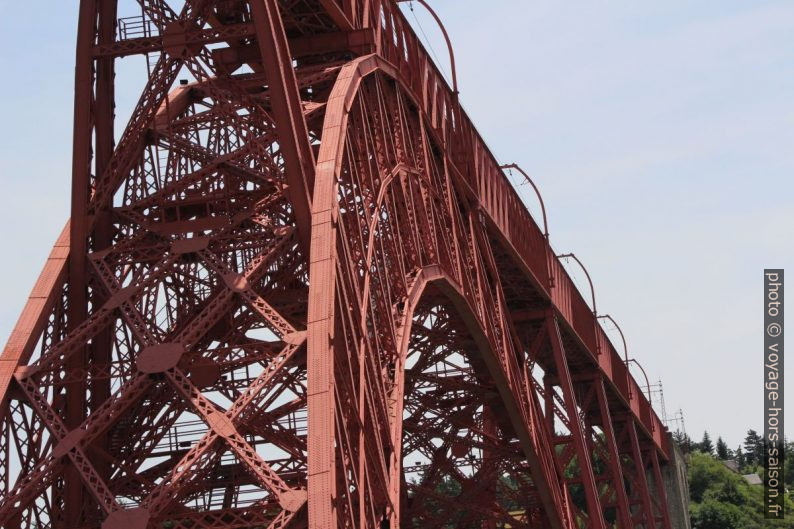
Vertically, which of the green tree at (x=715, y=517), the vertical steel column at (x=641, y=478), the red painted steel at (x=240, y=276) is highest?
the green tree at (x=715, y=517)

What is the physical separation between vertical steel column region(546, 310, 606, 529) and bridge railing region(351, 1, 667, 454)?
1.07 m

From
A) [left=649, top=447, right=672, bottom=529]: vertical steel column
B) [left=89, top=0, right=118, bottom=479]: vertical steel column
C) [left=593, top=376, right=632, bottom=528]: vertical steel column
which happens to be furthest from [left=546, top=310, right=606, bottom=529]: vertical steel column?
[left=649, top=447, right=672, bottom=529]: vertical steel column

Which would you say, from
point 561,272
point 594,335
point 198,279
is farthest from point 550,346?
point 198,279

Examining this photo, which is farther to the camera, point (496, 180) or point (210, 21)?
point (496, 180)

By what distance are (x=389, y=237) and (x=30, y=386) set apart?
860cm

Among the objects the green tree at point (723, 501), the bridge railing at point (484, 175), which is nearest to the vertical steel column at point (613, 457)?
the bridge railing at point (484, 175)

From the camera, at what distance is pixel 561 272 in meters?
50.5

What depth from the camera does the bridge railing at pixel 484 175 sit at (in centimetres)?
3294

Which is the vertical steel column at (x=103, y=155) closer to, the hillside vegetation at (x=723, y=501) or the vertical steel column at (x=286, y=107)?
the vertical steel column at (x=286, y=107)

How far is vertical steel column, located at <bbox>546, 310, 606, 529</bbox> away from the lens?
47156mm

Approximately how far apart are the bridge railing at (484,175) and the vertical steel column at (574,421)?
1069mm

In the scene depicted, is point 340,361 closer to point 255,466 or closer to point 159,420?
point 255,466

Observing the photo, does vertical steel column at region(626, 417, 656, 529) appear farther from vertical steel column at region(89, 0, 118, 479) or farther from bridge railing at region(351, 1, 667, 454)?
vertical steel column at region(89, 0, 118, 479)

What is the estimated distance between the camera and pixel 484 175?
41250 millimetres
